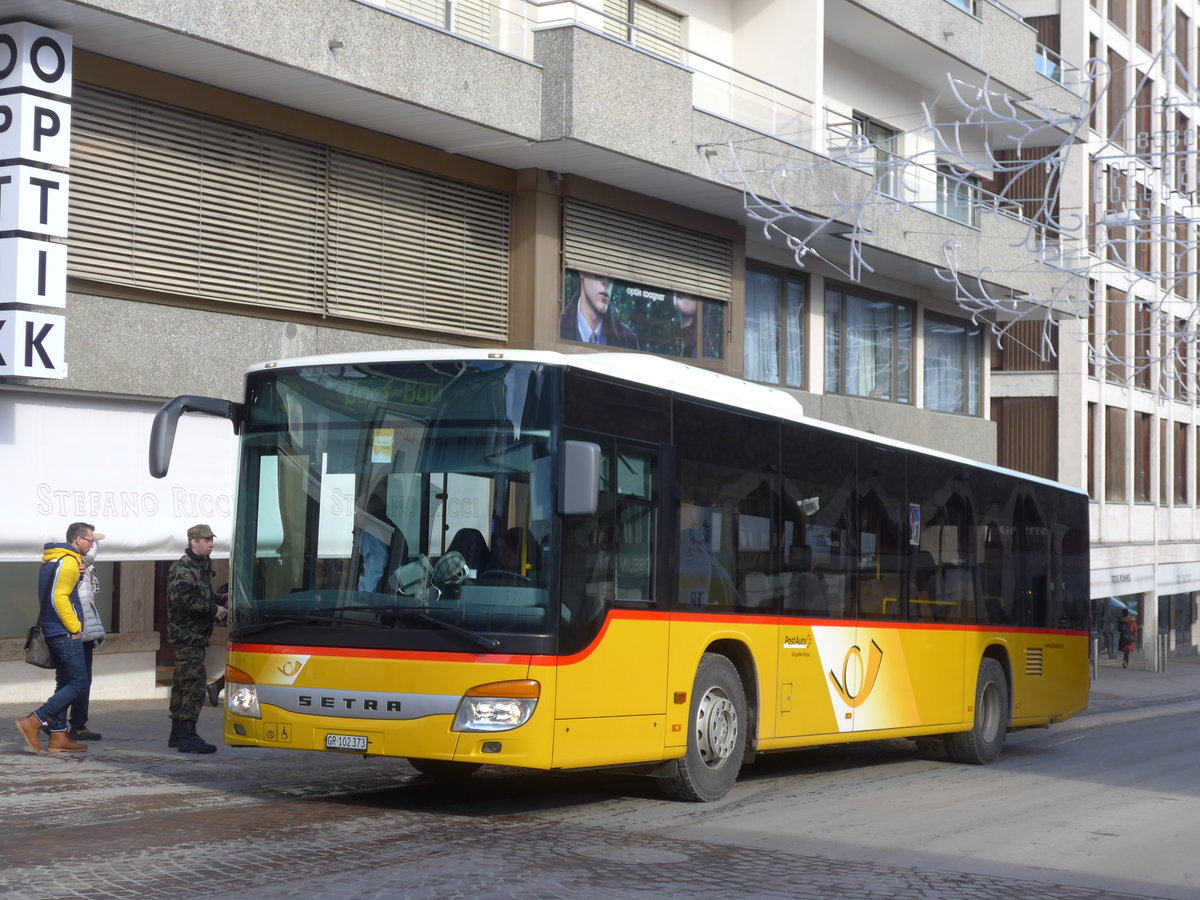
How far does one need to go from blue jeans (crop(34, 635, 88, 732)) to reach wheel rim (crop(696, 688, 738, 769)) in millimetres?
5226

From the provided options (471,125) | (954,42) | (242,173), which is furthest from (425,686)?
→ (954,42)

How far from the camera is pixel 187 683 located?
41.3 ft

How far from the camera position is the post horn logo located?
1273cm

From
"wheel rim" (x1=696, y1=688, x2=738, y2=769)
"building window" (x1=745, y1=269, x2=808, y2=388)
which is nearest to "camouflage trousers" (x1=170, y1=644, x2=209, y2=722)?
"wheel rim" (x1=696, y1=688, x2=738, y2=769)

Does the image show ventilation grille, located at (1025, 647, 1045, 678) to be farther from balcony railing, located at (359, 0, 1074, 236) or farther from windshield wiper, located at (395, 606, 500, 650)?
windshield wiper, located at (395, 606, 500, 650)

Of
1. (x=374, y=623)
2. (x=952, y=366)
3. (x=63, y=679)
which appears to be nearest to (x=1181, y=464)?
(x=952, y=366)

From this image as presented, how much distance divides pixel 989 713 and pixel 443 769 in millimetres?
6729

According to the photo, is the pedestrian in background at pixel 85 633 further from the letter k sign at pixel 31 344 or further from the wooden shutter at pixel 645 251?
the wooden shutter at pixel 645 251

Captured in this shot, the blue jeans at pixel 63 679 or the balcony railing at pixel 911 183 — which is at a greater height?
the balcony railing at pixel 911 183

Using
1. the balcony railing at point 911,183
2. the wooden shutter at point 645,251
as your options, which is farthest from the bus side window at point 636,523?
the balcony railing at point 911,183

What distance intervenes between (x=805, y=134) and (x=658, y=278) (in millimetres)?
3461

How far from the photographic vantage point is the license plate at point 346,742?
9.29 meters

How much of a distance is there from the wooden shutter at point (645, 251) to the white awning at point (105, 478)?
6.07 meters

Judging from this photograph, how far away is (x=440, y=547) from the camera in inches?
360
